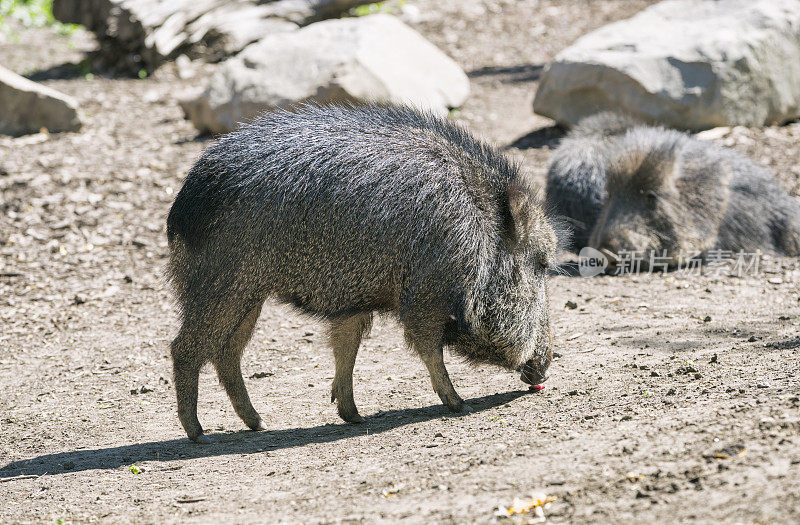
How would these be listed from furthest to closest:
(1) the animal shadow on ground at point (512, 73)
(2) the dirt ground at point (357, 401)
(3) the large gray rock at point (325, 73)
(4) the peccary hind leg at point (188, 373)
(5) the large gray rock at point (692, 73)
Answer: (1) the animal shadow on ground at point (512, 73), (5) the large gray rock at point (692, 73), (3) the large gray rock at point (325, 73), (4) the peccary hind leg at point (188, 373), (2) the dirt ground at point (357, 401)

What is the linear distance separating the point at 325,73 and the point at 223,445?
5.39m

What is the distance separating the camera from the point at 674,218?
7156mm

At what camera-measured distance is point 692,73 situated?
9.16 m

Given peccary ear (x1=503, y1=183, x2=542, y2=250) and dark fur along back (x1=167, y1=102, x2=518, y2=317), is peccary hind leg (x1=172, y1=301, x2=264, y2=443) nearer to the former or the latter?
dark fur along back (x1=167, y1=102, x2=518, y2=317)

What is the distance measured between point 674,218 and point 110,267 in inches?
176

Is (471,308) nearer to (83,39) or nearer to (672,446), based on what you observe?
(672,446)

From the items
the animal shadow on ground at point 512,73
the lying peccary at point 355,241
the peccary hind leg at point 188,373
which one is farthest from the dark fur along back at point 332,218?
the animal shadow on ground at point 512,73

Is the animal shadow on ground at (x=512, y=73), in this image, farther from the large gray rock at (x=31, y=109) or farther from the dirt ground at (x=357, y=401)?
the large gray rock at (x=31, y=109)

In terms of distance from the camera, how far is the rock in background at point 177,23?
37.2ft

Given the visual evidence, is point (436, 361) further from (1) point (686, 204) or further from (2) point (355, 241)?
(1) point (686, 204)

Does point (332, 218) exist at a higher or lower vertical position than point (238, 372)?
higher

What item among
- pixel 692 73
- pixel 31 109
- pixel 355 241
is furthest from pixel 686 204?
pixel 31 109

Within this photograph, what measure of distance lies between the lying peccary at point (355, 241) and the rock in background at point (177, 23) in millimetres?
7708

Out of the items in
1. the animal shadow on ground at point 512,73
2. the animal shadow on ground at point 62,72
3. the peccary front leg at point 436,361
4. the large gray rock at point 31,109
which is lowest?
the animal shadow on ground at point 62,72
